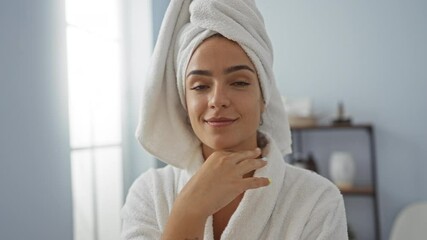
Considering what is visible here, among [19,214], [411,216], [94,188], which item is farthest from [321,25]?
[19,214]

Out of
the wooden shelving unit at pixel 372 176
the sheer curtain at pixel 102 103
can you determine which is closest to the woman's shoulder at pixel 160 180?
the sheer curtain at pixel 102 103

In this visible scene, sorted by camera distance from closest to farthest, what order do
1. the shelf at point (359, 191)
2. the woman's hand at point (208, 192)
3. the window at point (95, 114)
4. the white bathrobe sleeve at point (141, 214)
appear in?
the woman's hand at point (208, 192)
the white bathrobe sleeve at point (141, 214)
the window at point (95, 114)
the shelf at point (359, 191)

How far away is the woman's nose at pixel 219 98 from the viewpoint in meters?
0.76

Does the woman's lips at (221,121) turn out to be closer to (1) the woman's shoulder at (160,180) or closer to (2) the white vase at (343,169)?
(1) the woman's shoulder at (160,180)

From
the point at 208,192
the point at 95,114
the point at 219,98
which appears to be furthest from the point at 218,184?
the point at 95,114

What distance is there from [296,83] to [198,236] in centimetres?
221

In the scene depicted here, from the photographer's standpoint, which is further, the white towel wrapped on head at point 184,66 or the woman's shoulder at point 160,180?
the woman's shoulder at point 160,180

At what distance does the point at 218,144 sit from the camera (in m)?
0.79

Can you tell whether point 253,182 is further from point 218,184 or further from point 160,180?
point 160,180

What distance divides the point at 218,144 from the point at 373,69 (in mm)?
2110

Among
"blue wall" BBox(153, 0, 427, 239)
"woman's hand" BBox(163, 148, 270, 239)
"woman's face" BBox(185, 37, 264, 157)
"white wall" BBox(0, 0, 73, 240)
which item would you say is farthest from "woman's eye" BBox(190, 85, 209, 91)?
"blue wall" BBox(153, 0, 427, 239)

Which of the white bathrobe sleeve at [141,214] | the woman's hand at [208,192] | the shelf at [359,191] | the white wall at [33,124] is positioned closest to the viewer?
the woman's hand at [208,192]

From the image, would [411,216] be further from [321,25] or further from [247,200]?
[247,200]

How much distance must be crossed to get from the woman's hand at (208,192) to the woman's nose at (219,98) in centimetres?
9
